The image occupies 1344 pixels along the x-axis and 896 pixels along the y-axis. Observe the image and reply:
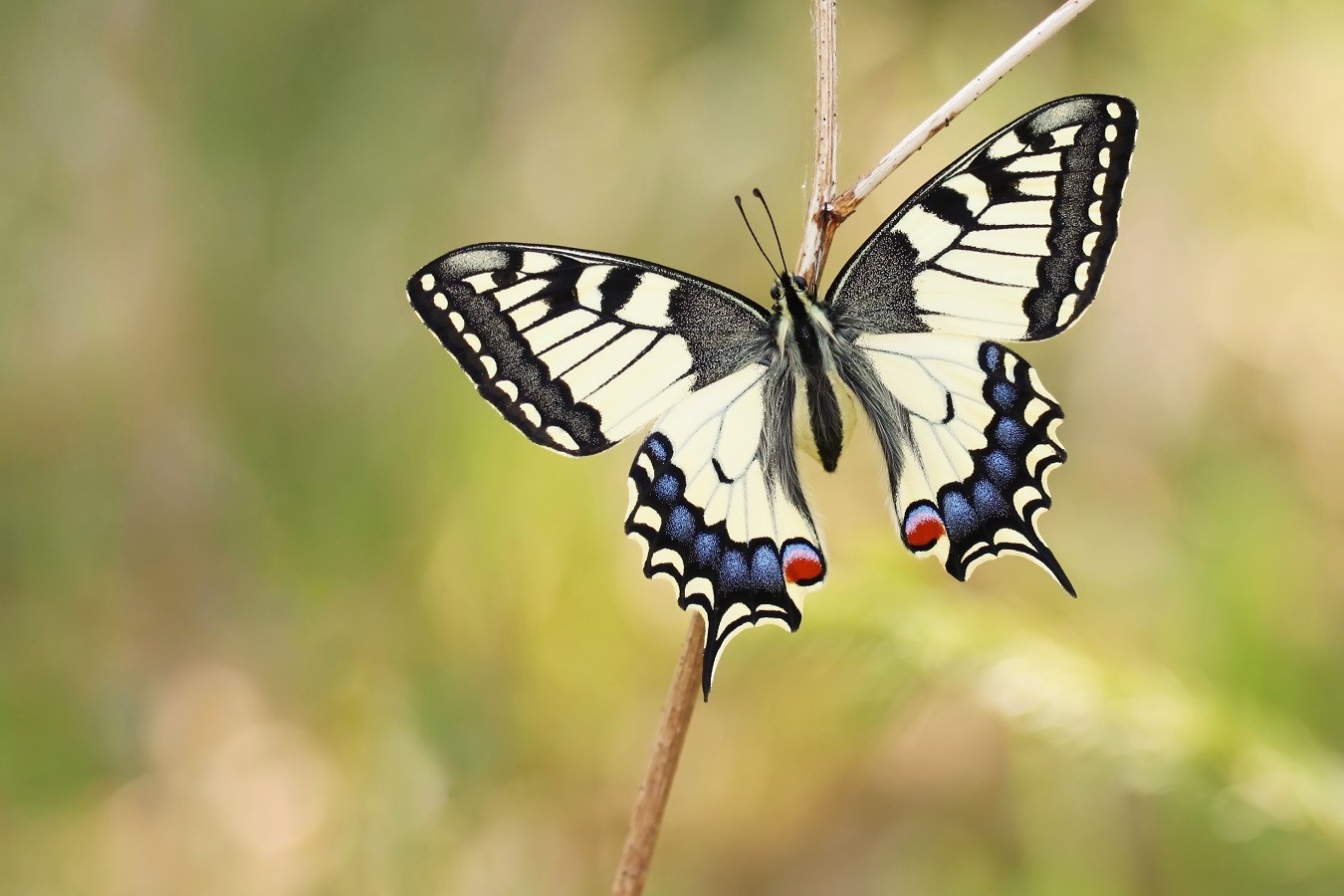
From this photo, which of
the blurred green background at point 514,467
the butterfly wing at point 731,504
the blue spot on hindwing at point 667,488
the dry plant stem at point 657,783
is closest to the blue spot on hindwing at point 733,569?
the butterfly wing at point 731,504

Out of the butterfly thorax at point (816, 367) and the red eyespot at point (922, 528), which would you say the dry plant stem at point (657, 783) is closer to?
the red eyespot at point (922, 528)

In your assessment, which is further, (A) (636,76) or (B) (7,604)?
(A) (636,76)

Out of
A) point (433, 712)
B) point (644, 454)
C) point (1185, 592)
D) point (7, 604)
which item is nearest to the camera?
point (644, 454)

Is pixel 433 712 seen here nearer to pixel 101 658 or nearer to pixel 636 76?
pixel 101 658

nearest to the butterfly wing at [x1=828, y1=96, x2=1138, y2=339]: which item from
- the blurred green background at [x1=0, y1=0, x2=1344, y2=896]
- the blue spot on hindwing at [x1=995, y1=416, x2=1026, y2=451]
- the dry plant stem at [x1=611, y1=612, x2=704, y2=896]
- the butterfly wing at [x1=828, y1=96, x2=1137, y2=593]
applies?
the butterfly wing at [x1=828, y1=96, x2=1137, y2=593]

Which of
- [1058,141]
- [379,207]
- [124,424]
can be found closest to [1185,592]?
[1058,141]

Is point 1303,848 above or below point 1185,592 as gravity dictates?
below

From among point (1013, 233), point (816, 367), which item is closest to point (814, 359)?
point (816, 367)

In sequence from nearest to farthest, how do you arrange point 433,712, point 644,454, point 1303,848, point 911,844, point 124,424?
point 644,454, point 1303,848, point 433,712, point 911,844, point 124,424
